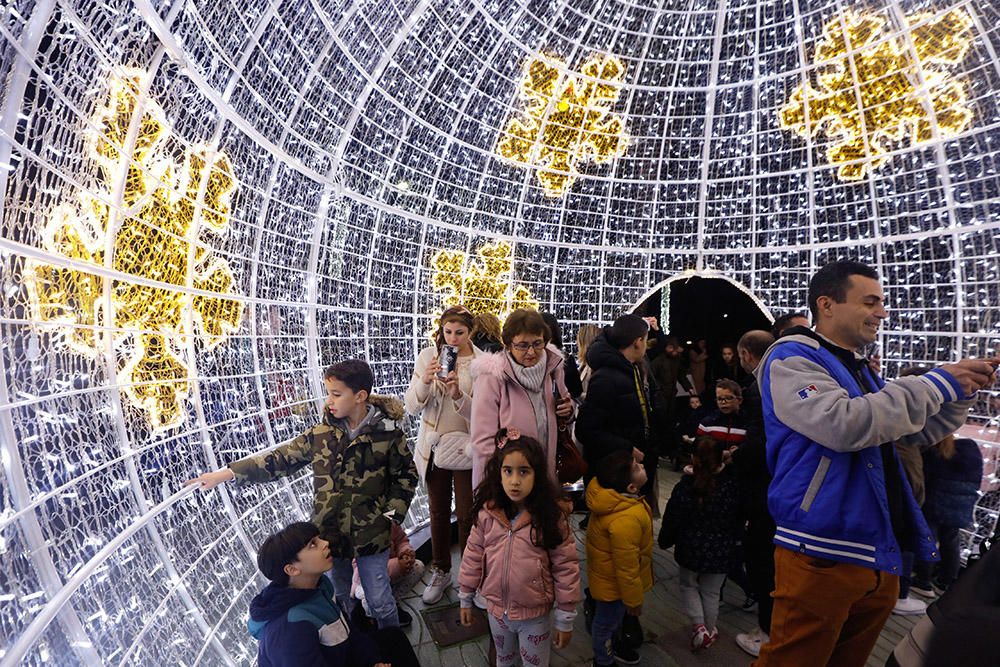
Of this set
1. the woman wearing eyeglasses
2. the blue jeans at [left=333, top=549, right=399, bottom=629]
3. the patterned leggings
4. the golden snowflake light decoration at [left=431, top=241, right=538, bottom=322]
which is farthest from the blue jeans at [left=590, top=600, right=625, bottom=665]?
the golden snowflake light decoration at [left=431, top=241, right=538, bottom=322]

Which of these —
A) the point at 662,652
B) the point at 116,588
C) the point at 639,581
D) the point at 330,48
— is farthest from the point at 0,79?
the point at 662,652

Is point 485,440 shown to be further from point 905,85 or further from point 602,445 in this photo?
point 905,85

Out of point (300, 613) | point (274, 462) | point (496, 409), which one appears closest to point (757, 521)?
point (496, 409)

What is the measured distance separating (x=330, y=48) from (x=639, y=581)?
10.7ft

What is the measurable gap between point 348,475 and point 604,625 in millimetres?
1434

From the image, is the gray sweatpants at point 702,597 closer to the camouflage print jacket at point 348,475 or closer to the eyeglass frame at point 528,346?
the eyeglass frame at point 528,346

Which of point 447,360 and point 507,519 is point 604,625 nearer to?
point 507,519

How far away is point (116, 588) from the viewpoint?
5.51ft

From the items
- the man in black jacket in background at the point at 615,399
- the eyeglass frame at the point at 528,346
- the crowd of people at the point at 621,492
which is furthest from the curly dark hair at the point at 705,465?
the eyeglass frame at the point at 528,346

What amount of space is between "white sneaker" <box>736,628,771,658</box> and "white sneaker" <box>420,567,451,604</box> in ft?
5.58

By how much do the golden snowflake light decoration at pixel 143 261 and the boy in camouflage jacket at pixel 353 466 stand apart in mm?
551

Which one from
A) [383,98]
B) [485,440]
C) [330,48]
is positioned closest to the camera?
[485,440]

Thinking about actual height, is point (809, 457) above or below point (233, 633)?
above

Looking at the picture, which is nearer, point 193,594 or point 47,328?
point 47,328
